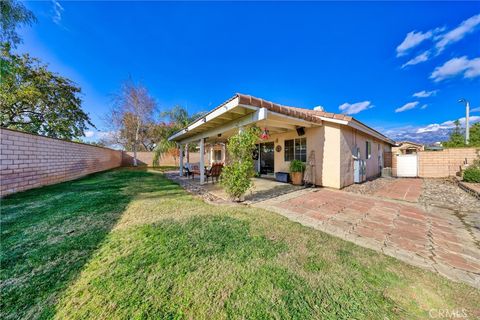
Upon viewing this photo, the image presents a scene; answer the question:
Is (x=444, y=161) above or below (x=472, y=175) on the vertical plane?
above

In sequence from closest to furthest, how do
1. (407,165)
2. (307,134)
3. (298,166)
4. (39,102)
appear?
(298,166)
(307,134)
(407,165)
(39,102)

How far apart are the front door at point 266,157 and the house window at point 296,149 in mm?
1667

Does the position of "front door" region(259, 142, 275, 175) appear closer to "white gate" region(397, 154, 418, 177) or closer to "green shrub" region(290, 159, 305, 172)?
"green shrub" region(290, 159, 305, 172)

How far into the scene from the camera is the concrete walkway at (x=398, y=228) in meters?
2.34

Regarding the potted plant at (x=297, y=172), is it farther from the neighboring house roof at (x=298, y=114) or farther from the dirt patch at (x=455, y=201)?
the dirt patch at (x=455, y=201)

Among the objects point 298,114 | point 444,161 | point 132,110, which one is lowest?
point 444,161

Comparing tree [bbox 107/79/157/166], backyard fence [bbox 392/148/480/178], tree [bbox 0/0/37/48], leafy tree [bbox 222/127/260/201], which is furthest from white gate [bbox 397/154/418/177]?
tree [bbox 107/79/157/166]

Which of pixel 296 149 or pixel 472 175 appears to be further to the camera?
pixel 296 149

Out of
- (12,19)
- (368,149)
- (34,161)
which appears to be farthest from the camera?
(368,149)

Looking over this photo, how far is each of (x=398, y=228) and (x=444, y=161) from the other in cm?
1175

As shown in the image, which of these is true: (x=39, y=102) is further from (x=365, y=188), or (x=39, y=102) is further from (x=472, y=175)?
(x=472, y=175)

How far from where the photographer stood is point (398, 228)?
11.0 feet

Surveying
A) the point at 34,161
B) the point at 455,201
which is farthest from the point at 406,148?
the point at 34,161

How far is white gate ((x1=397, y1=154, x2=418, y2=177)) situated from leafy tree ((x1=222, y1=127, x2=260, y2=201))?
1196 centimetres
